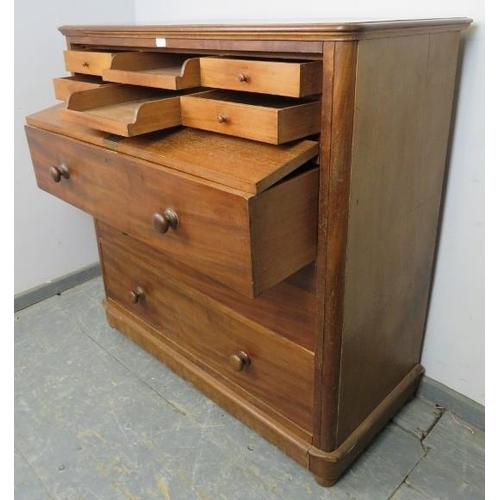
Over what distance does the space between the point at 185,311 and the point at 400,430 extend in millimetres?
613

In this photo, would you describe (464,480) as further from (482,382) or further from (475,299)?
(475,299)

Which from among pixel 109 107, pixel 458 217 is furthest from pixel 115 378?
pixel 458 217

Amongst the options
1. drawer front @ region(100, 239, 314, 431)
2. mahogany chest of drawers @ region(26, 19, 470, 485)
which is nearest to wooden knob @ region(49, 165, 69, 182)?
mahogany chest of drawers @ region(26, 19, 470, 485)

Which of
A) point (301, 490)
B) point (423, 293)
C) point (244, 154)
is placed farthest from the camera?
point (423, 293)

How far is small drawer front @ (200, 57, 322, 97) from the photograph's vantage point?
2.48 feet

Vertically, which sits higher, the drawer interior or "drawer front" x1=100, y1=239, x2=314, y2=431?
the drawer interior

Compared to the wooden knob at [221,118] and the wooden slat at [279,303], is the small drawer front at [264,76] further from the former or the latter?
the wooden slat at [279,303]

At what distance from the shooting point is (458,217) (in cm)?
112

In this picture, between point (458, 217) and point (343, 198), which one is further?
point (458, 217)

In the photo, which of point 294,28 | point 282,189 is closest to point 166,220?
point 282,189

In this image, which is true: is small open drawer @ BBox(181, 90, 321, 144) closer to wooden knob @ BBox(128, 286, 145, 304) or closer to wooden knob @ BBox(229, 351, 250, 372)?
wooden knob @ BBox(229, 351, 250, 372)

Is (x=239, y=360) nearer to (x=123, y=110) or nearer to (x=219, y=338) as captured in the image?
(x=219, y=338)

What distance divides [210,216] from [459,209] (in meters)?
0.63

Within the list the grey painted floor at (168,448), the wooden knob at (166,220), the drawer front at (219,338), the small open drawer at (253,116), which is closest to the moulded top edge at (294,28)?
the small open drawer at (253,116)
